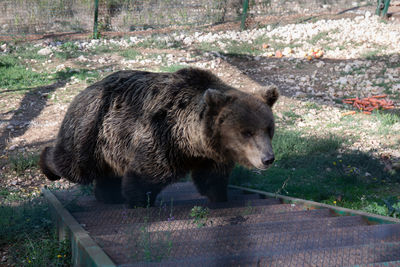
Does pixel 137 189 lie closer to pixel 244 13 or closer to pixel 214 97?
pixel 214 97

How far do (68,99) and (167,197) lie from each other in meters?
4.90

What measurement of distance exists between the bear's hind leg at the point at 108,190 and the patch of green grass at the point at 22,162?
7.06ft

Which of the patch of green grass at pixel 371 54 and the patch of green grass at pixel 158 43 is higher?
the patch of green grass at pixel 371 54

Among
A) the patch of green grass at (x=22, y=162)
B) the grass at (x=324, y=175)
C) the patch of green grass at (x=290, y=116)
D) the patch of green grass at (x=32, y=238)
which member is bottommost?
the patch of green grass at (x=22, y=162)

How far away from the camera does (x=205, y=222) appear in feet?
10.7

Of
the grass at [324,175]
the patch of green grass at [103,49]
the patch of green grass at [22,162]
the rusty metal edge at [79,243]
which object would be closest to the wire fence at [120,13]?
the patch of green grass at [103,49]

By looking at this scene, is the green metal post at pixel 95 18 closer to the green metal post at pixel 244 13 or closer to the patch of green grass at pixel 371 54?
the green metal post at pixel 244 13

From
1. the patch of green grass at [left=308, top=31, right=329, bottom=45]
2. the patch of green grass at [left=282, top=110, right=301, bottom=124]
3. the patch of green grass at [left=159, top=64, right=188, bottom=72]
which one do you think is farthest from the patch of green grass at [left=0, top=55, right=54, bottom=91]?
the patch of green grass at [left=308, top=31, right=329, bottom=45]

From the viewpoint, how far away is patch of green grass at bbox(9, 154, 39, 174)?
6.26 m

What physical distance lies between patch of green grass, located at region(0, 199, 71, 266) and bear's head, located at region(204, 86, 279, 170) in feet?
5.01

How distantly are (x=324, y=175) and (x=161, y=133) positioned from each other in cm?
304

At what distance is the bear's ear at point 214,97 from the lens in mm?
3597

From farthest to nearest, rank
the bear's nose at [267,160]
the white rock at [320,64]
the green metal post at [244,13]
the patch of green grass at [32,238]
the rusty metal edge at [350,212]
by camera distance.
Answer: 1. the green metal post at [244,13]
2. the white rock at [320,64]
3. the bear's nose at [267,160]
4. the rusty metal edge at [350,212]
5. the patch of green grass at [32,238]

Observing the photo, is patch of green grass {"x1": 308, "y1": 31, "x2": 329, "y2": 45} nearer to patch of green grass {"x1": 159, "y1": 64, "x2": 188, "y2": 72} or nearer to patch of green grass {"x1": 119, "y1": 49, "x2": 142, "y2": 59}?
patch of green grass {"x1": 159, "y1": 64, "x2": 188, "y2": 72}
